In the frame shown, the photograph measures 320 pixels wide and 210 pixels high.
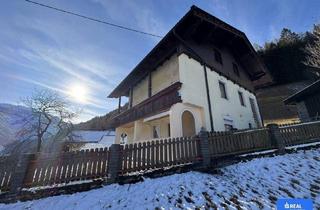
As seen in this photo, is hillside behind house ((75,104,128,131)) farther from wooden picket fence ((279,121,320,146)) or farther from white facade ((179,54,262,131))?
wooden picket fence ((279,121,320,146))

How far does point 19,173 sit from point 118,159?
3171mm

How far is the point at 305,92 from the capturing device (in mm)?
16891

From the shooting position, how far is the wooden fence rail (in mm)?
6074

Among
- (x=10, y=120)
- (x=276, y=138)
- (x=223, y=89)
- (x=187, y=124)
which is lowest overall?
(x=276, y=138)

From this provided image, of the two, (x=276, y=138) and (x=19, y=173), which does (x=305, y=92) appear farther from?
(x=19, y=173)

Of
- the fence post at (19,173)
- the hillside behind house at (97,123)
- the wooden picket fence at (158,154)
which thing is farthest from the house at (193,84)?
the hillside behind house at (97,123)

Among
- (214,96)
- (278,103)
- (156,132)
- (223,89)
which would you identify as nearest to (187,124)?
(214,96)

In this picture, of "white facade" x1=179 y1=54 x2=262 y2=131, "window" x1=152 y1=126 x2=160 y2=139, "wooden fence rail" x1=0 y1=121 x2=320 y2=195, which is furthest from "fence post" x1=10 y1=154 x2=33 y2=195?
"window" x1=152 y1=126 x2=160 y2=139

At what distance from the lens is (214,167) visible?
24.6 ft

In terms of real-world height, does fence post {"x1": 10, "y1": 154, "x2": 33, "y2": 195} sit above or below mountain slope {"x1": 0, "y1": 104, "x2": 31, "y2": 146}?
below

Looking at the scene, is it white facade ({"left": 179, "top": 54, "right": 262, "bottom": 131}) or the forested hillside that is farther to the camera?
the forested hillside

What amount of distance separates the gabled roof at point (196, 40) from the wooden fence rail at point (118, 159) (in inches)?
261

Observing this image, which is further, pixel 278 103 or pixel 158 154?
pixel 278 103

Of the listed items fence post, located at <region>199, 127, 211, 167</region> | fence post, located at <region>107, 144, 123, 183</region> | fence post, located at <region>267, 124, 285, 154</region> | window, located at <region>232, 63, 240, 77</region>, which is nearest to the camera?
fence post, located at <region>107, 144, 123, 183</region>
